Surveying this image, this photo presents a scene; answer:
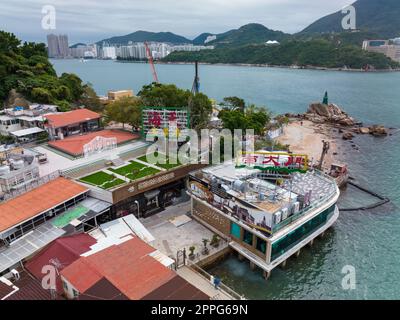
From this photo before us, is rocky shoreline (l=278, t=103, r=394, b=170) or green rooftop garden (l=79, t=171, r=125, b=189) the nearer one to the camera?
green rooftop garden (l=79, t=171, r=125, b=189)

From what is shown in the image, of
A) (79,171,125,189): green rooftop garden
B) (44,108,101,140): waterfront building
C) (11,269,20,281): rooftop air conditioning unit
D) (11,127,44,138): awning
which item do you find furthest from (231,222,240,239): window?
(11,127,44,138): awning

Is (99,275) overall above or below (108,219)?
above

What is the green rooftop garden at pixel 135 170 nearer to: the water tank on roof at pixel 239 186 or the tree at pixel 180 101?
the water tank on roof at pixel 239 186

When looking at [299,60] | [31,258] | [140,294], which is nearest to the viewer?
[140,294]

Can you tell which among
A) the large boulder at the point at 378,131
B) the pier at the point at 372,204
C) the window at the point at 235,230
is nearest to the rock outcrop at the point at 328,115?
the large boulder at the point at 378,131

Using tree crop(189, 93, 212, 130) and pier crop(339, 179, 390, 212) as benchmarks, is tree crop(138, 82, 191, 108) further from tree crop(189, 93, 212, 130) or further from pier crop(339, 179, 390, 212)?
pier crop(339, 179, 390, 212)

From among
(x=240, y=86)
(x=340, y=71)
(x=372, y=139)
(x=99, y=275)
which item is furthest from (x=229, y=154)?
(x=340, y=71)

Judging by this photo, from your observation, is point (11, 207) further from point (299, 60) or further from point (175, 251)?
point (299, 60)
